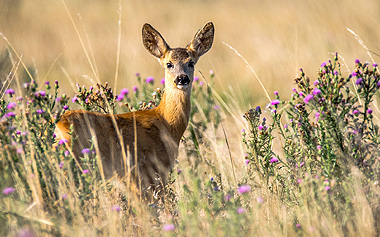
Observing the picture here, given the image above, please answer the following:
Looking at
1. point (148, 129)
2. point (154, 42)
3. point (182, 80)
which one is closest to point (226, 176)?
point (148, 129)

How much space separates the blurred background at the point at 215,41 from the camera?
35.5 feet

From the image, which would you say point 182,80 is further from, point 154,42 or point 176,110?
point 154,42

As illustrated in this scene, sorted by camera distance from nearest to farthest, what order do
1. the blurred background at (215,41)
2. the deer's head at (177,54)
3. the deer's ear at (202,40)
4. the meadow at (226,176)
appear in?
1. the meadow at (226,176)
2. the deer's head at (177,54)
3. the deer's ear at (202,40)
4. the blurred background at (215,41)

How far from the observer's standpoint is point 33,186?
371cm

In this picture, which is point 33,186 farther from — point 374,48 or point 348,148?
point 374,48

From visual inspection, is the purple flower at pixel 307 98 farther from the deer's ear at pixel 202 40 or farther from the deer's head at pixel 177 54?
the deer's ear at pixel 202 40

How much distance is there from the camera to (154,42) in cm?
598

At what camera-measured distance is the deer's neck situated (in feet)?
18.0

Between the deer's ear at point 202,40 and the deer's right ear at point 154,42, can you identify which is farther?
the deer's ear at point 202,40

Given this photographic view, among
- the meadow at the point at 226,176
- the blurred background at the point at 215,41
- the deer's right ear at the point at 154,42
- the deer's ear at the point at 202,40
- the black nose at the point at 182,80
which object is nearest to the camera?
the meadow at the point at 226,176

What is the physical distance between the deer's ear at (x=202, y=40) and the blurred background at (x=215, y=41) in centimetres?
267

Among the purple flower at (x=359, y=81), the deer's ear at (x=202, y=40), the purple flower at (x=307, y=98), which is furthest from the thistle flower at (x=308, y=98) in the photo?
the deer's ear at (x=202, y=40)

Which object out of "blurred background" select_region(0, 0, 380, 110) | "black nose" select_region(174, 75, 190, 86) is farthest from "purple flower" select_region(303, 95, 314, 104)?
"blurred background" select_region(0, 0, 380, 110)

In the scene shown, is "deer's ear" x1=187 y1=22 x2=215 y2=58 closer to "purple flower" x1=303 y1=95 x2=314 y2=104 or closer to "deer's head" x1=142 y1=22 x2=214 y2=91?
"deer's head" x1=142 y1=22 x2=214 y2=91
